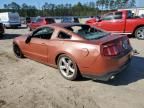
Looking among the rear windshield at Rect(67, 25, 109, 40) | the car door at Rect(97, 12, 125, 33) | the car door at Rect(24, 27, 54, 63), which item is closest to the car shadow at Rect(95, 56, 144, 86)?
the rear windshield at Rect(67, 25, 109, 40)

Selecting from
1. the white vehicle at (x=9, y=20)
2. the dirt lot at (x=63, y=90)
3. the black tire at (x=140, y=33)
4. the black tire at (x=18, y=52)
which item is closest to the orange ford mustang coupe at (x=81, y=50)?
the dirt lot at (x=63, y=90)

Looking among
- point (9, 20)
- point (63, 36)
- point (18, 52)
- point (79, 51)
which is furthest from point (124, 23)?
point (9, 20)

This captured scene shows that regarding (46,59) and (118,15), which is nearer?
(46,59)

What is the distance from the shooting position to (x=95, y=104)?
4.44m

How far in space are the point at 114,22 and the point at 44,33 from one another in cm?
752

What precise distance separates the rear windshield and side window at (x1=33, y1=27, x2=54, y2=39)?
29.6 inches

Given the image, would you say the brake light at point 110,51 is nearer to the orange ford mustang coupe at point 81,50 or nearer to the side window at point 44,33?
the orange ford mustang coupe at point 81,50

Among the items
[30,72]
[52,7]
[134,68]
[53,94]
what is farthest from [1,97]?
[52,7]

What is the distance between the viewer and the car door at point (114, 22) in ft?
44.0

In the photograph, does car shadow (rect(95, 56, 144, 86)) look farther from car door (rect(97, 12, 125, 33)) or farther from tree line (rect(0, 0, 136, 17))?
tree line (rect(0, 0, 136, 17))

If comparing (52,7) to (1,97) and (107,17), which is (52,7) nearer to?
(107,17)

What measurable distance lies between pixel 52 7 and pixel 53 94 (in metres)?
74.6

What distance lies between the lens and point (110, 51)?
5.07 m

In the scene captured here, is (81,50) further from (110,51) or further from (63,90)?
(63,90)
